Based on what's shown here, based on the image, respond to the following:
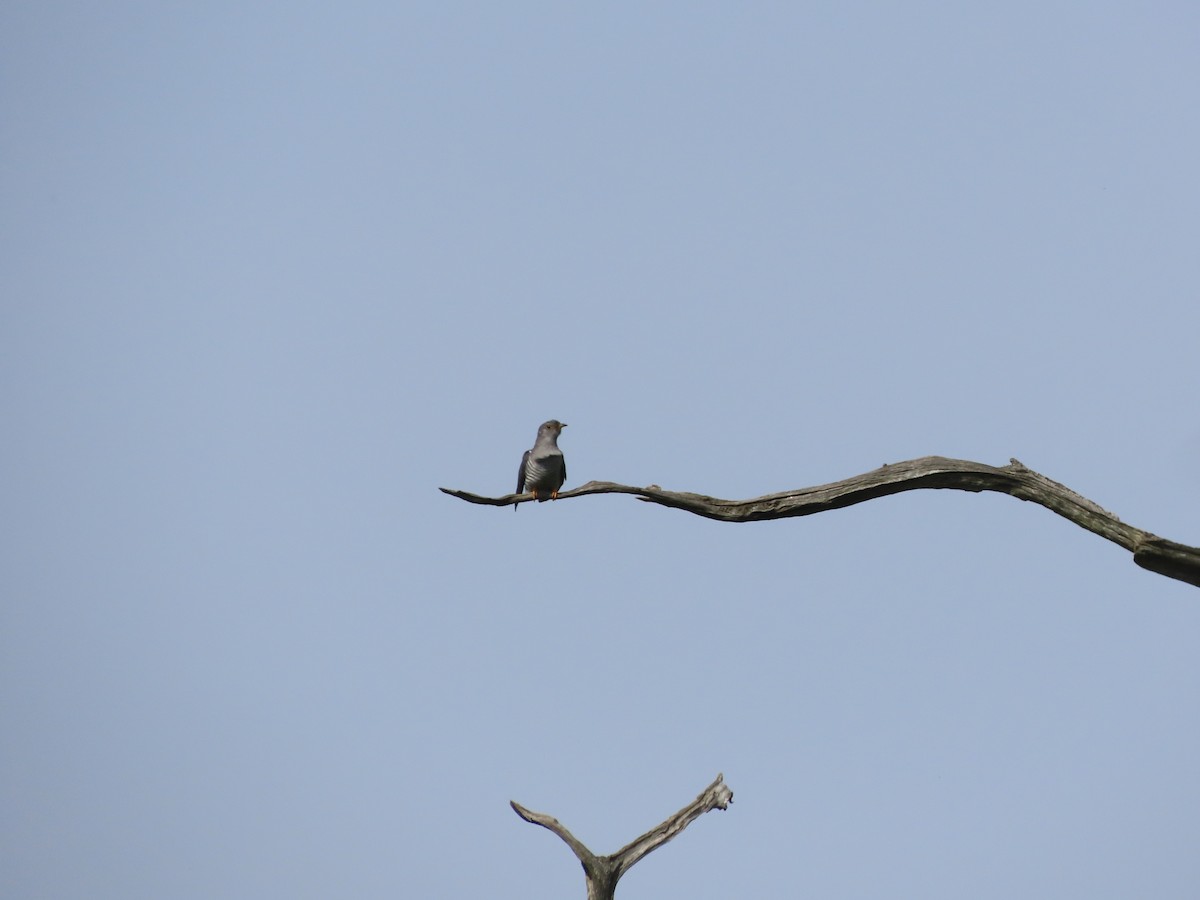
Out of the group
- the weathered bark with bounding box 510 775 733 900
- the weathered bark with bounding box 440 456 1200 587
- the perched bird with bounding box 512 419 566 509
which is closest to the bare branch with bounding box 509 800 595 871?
the weathered bark with bounding box 510 775 733 900

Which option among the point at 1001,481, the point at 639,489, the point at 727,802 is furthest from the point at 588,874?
the point at 1001,481

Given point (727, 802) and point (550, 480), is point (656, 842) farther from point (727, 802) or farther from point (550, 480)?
point (550, 480)

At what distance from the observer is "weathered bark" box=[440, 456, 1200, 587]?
24.5 feet

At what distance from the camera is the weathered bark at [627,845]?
8.86 meters

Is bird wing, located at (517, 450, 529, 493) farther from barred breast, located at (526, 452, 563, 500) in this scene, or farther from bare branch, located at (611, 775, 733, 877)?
bare branch, located at (611, 775, 733, 877)

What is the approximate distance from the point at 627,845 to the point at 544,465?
180 inches

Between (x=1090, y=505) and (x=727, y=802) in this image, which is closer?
(x=1090, y=505)

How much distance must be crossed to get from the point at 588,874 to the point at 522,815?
2.34 ft

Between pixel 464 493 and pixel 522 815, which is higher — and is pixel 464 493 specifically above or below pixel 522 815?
above

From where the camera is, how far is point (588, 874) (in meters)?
8.91

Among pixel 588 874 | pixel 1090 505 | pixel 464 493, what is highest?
pixel 1090 505

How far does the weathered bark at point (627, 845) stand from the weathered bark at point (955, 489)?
271 cm

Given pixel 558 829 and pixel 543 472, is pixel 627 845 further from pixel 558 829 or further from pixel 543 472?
pixel 543 472

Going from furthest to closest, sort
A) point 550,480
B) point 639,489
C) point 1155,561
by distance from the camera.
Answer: point 550,480 < point 639,489 < point 1155,561
